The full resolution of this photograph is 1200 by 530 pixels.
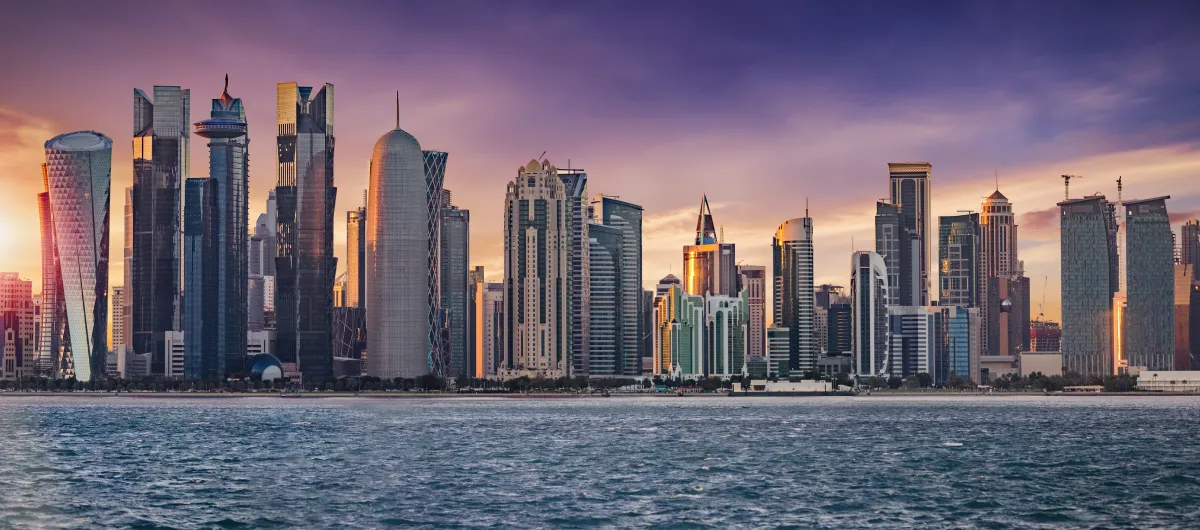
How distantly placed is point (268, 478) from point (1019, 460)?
63613mm

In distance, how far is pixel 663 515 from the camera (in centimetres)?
7762

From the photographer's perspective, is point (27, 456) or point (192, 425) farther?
point (192, 425)

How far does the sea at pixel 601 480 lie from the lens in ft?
253

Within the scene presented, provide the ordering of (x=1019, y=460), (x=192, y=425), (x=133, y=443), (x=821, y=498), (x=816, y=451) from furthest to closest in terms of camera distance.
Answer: (x=192, y=425)
(x=133, y=443)
(x=816, y=451)
(x=1019, y=460)
(x=821, y=498)

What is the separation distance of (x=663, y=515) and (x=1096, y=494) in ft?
104

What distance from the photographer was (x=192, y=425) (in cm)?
19250

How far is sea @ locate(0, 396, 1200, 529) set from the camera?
253ft

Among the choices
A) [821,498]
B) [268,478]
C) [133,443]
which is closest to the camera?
[821,498]

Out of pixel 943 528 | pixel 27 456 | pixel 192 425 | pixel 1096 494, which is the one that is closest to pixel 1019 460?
pixel 1096 494

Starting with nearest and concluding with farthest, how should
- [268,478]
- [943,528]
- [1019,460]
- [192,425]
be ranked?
1. [943,528]
2. [268,478]
3. [1019,460]
4. [192,425]

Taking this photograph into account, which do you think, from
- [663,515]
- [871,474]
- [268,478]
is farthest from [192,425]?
[663,515]

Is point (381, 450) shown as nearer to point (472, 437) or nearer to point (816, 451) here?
point (472, 437)

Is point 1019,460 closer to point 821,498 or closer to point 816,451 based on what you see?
point 816,451

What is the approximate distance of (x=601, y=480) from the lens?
9838 cm
